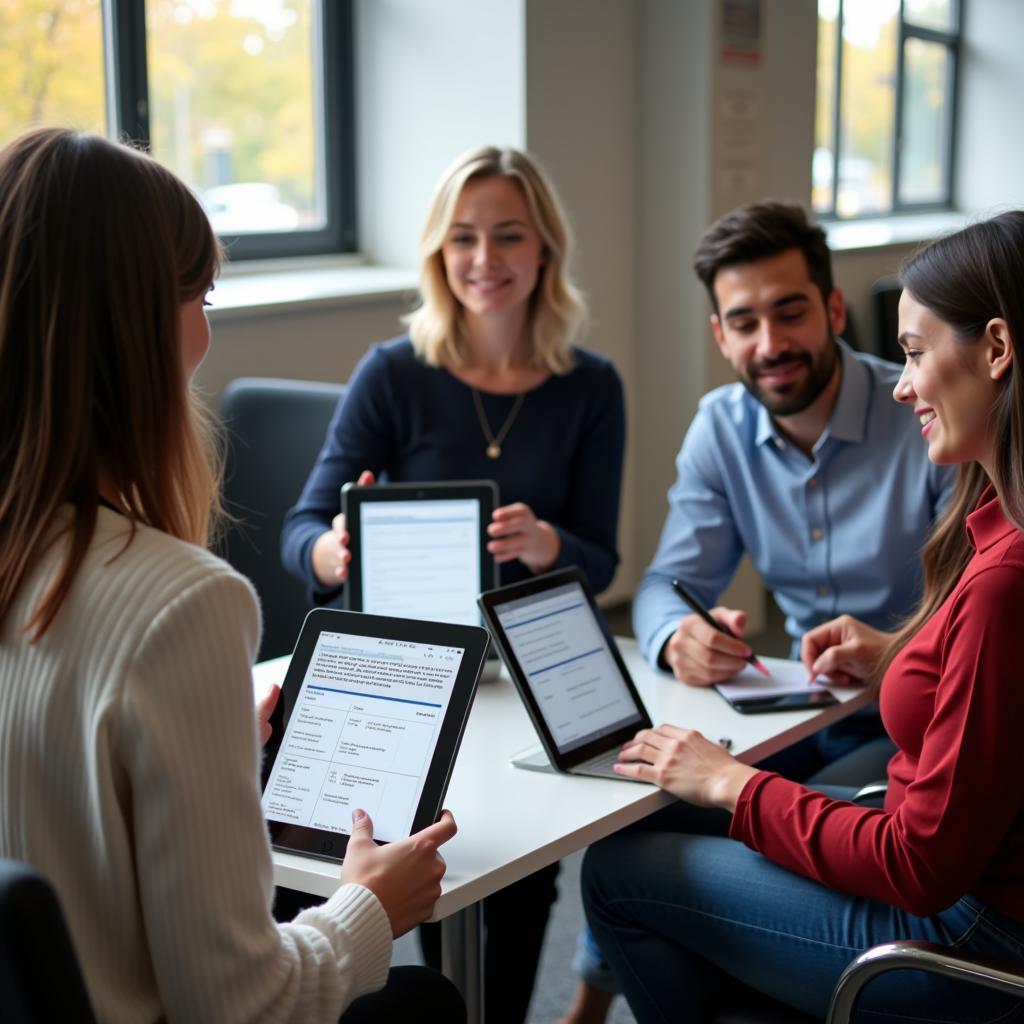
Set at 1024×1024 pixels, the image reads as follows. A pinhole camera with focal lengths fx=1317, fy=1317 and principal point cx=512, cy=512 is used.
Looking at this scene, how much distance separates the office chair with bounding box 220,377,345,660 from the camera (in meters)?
2.58

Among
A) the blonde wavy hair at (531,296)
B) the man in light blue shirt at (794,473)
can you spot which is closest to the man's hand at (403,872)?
the man in light blue shirt at (794,473)

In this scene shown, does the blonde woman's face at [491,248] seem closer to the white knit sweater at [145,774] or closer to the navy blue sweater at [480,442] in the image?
the navy blue sweater at [480,442]

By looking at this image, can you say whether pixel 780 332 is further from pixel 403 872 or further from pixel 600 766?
pixel 403 872

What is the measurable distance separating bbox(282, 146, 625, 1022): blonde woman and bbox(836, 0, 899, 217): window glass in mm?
3686

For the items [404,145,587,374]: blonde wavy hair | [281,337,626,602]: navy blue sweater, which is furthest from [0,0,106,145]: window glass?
[281,337,626,602]: navy blue sweater

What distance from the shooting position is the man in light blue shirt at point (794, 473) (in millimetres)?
2104

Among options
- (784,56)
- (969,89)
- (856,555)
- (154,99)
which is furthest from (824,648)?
(969,89)

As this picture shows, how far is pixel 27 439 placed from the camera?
0.98m

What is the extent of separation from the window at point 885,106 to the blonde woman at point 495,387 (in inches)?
126

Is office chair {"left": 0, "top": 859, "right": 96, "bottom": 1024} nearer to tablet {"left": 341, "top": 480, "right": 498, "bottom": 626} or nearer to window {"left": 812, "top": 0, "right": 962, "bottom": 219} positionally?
tablet {"left": 341, "top": 480, "right": 498, "bottom": 626}

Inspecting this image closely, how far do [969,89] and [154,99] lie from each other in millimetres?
4573

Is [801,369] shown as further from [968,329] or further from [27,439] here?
[27,439]

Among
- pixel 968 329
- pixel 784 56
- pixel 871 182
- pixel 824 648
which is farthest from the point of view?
pixel 871 182

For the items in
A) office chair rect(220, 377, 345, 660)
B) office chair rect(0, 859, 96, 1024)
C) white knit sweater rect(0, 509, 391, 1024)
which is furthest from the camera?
office chair rect(220, 377, 345, 660)
